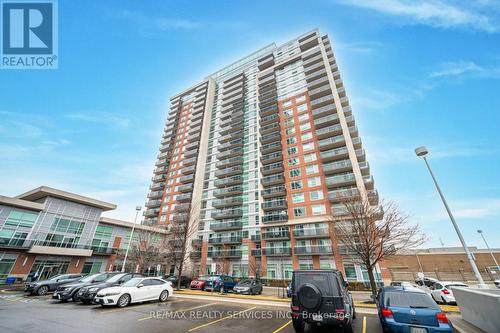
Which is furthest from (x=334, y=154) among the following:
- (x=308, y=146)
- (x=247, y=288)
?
(x=247, y=288)

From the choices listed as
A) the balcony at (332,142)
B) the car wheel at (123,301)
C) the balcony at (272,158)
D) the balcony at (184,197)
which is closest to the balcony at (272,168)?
the balcony at (272,158)

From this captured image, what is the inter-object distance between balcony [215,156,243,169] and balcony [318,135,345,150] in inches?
704

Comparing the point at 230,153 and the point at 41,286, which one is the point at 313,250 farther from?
the point at 41,286

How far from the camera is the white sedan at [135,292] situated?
1005 cm

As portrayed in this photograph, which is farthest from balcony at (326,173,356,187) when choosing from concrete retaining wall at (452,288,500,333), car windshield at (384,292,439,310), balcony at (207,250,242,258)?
car windshield at (384,292,439,310)

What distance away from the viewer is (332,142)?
121 feet

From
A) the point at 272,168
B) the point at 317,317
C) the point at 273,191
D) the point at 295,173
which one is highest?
the point at 272,168

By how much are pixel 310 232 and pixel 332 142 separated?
16553 mm

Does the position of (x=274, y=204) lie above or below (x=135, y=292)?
above

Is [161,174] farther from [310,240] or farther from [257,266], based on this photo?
[310,240]

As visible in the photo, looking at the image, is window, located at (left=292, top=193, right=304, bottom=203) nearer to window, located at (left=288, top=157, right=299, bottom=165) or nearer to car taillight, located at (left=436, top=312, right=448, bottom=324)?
window, located at (left=288, top=157, right=299, bottom=165)

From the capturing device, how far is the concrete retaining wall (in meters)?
6.01

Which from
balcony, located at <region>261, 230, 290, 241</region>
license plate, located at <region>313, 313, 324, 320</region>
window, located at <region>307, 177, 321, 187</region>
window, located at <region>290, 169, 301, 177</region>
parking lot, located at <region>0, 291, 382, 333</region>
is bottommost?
parking lot, located at <region>0, 291, 382, 333</region>

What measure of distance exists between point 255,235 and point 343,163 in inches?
781
